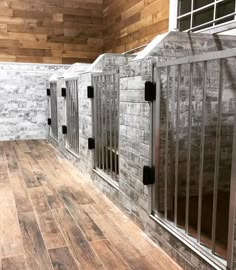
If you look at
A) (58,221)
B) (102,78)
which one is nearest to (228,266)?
(58,221)

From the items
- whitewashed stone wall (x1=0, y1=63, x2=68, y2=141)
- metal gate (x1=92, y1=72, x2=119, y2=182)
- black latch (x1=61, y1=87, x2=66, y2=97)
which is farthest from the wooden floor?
whitewashed stone wall (x1=0, y1=63, x2=68, y2=141)

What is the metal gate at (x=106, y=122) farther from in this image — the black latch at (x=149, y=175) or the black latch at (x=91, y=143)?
the black latch at (x=149, y=175)

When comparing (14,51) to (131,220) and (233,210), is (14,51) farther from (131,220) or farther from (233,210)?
(233,210)

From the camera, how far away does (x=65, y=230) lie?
2.14 m

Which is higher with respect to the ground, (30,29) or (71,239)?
(30,29)

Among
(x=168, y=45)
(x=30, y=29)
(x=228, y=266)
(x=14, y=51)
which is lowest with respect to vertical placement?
(x=228, y=266)

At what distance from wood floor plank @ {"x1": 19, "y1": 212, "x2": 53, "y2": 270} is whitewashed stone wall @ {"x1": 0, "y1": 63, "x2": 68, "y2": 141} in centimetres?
387

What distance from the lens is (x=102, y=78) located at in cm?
306

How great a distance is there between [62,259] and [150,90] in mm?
1175

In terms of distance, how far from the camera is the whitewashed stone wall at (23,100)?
5859mm

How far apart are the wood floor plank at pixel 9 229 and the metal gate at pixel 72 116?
1354 millimetres

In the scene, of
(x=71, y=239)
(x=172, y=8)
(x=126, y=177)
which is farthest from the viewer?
(x=172, y=8)

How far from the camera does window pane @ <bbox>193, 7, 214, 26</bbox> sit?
120 inches

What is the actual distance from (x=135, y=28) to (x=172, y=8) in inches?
43.9
